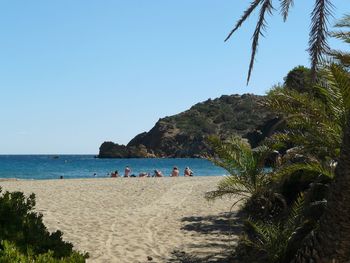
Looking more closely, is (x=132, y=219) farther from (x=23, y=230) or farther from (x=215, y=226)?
(x=23, y=230)

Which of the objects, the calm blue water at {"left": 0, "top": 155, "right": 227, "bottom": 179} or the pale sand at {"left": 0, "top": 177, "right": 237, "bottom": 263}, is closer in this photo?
the pale sand at {"left": 0, "top": 177, "right": 237, "bottom": 263}

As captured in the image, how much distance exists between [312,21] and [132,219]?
8186 millimetres

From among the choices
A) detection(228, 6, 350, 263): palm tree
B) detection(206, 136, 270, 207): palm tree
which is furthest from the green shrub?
detection(206, 136, 270, 207): palm tree

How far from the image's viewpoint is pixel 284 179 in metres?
11.0

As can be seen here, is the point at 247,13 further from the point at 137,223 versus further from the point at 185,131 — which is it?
the point at 185,131

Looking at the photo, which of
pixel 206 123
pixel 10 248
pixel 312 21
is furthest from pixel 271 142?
pixel 206 123

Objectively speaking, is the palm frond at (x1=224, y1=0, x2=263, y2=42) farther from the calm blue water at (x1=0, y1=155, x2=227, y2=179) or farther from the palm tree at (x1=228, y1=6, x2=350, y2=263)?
the calm blue water at (x1=0, y1=155, x2=227, y2=179)

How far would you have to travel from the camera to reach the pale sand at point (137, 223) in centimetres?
898

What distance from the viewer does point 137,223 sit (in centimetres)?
1213

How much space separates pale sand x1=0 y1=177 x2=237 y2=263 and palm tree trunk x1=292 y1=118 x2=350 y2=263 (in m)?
3.91

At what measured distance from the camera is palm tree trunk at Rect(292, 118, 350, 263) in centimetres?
470

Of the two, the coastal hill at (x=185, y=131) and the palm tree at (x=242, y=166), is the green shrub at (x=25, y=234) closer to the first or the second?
the palm tree at (x=242, y=166)

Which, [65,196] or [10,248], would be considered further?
[65,196]

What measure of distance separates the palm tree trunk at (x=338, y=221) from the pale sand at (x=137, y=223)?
3907 millimetres
